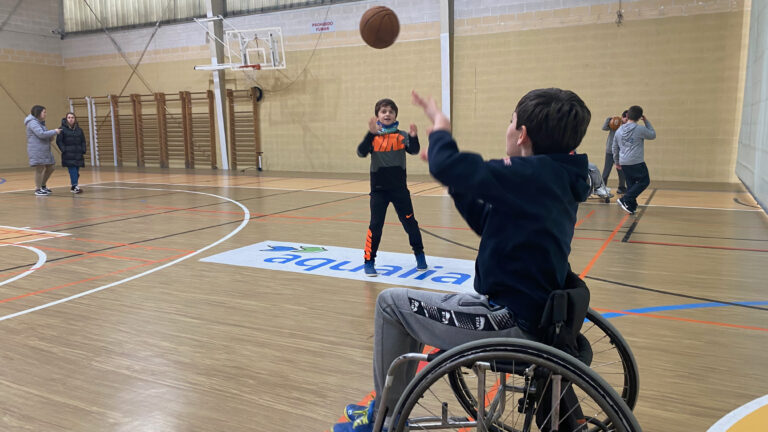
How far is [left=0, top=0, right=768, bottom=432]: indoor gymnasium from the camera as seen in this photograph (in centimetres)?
162

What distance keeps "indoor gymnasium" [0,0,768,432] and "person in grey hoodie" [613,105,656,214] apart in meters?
0.04

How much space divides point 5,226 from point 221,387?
6011 millimetres

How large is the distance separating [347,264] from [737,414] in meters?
3.20

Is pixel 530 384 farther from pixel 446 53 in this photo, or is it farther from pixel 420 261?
pixel 446 53

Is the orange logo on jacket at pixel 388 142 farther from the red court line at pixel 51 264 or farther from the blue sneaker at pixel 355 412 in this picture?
the red court line at pixel 51 264

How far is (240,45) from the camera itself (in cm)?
1461

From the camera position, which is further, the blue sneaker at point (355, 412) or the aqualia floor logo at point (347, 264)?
the aqualia floor logo at point (347, 264)

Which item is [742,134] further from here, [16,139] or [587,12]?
[16,139]

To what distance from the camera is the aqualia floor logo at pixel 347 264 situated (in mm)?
4335

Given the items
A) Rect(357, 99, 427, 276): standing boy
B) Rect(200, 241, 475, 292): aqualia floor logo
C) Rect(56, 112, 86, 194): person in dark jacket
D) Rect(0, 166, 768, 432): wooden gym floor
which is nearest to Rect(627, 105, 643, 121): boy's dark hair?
Rect(0, 166, 768, 432): wooden gym floor

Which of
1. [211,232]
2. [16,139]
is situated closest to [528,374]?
[211,232]

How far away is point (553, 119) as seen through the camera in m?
1.59

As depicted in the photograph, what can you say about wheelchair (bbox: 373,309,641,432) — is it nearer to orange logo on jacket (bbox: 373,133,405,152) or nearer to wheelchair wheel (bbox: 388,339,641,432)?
wheelchair wheel (bbox: 388,339,641,432)

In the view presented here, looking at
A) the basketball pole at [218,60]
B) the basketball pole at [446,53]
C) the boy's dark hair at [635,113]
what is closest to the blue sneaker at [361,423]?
the boy's dark hair at [635,113]
